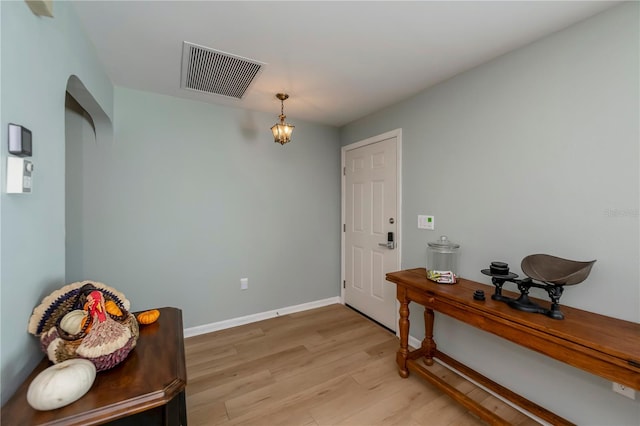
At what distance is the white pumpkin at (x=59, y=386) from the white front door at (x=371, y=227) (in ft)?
8.06

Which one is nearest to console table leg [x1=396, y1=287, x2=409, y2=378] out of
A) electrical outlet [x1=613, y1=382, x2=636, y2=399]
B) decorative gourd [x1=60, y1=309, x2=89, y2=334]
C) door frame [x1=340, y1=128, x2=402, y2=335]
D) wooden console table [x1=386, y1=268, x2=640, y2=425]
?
wooden console table [x1=386, y1=268, x2=640, y2=425]

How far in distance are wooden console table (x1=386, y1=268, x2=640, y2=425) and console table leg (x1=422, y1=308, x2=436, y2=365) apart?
6 cm

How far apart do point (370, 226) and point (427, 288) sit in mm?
1300

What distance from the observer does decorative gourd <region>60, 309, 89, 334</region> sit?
0.97 m

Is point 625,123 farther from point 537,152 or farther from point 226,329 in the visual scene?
point 226,329

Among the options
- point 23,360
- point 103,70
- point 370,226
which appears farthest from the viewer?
point 370,226

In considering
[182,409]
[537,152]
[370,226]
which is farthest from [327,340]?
[537,152]

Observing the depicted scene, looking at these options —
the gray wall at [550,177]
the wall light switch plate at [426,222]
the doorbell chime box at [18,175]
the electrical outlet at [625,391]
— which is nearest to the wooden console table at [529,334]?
the gray wall at [550,177]

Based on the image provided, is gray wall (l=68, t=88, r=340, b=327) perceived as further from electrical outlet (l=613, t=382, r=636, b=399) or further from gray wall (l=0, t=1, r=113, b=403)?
electrical outlet (l=613, t=382, r=636, b=399)

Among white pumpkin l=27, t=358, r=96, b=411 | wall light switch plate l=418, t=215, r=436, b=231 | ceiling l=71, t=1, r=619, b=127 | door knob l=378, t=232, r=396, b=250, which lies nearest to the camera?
white pumpkin l=27, t=358, r=96, b=411

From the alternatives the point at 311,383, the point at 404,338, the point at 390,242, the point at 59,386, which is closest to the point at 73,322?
the point at 59,386

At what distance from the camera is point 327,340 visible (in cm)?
263

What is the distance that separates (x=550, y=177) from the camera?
1.62 metres

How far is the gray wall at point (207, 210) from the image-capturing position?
7.82ft
